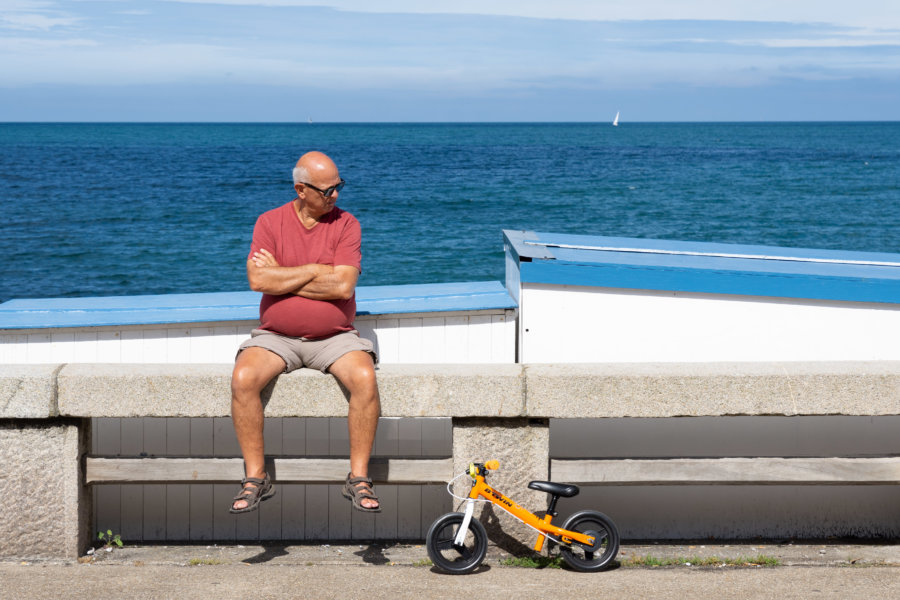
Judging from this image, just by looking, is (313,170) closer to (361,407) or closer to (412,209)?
(361,407)

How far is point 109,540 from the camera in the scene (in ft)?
16.5

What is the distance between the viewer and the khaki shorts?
4502 mm

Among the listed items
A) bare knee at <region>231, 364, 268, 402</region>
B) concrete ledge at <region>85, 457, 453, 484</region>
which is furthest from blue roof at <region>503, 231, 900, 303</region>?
bare knee at <region>231, 364, 268, 402</region>

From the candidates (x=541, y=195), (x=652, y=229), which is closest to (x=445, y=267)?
(x=652, y=229)

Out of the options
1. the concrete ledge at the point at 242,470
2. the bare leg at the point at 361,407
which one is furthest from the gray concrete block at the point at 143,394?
the bare leg at the point at 361,407

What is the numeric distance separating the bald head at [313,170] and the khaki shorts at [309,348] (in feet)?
2.35

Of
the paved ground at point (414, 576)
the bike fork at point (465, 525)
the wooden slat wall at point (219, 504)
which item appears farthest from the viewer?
the wooden slat wall at point (219, 504)

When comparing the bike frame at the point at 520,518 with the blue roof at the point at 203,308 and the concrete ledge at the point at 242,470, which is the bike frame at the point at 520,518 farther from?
the blue roof at the point at 203,308

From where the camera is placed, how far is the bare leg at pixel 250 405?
4.30m

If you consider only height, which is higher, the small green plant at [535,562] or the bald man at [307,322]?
the bald man at [307,322]

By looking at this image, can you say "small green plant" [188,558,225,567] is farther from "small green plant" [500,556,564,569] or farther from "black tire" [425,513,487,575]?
"small green plant" [500,556,564,569]

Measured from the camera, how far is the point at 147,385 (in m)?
4.40

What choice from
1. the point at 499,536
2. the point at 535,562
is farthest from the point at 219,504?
the point at 535,562

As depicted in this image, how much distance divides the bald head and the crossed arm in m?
0.39
